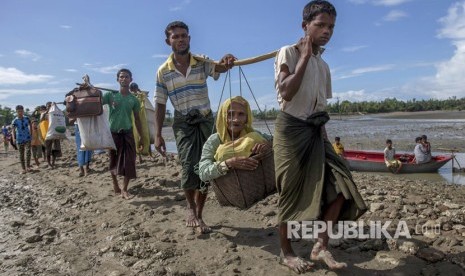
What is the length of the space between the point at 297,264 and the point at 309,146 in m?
0.93

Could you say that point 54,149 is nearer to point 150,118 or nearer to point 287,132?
point 150,118

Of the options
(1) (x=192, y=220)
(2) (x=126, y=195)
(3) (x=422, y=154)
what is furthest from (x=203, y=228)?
(3) (x=422, y=154)

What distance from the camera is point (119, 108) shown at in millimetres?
6207

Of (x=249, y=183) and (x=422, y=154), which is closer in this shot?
(x=249, y=183)

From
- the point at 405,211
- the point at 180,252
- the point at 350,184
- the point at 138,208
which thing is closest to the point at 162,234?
the point at 180,252

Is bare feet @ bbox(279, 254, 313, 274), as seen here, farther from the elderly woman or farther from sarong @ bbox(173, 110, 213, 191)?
sarong @ bbox(173, 110, 213, 191)

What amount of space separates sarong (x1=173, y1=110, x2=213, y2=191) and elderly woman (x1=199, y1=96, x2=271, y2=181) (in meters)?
0.45

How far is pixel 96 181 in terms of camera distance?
8258 mm

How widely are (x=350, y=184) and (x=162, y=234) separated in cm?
234

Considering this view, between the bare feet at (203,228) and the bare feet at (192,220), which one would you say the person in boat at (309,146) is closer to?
the bare feet at (203,228)

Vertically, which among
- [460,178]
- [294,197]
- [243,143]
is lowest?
[460,178]

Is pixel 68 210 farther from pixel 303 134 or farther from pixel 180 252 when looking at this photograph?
pixel 303 134

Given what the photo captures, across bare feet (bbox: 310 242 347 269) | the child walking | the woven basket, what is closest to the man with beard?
the woven basket

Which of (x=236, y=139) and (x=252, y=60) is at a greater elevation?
(x=252, y=60)
